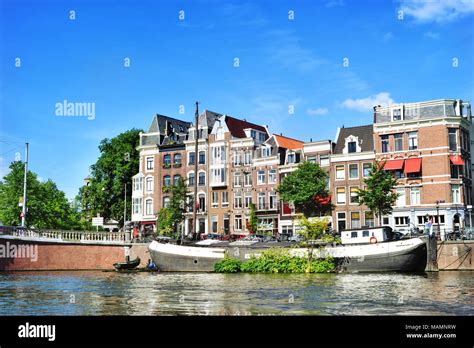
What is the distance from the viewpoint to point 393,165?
55406 mm

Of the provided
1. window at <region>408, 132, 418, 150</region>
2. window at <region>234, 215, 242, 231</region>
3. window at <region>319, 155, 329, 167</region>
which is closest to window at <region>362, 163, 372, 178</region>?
window at <region>319, 155, 329, 167</region>

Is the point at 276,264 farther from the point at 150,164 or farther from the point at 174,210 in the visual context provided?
the point at 150,164

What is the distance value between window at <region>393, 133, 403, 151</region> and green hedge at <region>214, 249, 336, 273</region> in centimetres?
1938

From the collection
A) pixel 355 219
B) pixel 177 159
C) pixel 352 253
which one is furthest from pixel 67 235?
pixel 352 253

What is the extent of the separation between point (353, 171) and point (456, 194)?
1079 cm

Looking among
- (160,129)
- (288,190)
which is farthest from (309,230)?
(160,129)

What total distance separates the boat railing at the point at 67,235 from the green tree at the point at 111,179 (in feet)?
55.6

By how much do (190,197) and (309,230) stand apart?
89.7 ft

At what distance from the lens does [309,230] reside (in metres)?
45.0

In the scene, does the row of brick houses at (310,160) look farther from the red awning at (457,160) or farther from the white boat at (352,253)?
the white boat at (352,253)

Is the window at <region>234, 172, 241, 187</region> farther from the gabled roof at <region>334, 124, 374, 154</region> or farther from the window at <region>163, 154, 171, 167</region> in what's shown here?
the gabled roof at <region>334, 124, 374, 154</region>

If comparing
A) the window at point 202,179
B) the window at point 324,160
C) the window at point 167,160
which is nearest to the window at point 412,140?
the window at point 324,160

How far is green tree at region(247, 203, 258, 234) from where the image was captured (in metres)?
63.7
